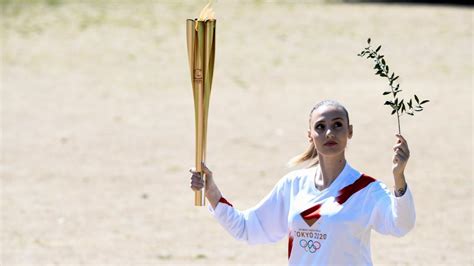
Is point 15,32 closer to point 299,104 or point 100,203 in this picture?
point 299,104

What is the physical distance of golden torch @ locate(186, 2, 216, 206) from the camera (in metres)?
5.12

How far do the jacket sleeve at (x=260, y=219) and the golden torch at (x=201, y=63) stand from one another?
0.84 ft

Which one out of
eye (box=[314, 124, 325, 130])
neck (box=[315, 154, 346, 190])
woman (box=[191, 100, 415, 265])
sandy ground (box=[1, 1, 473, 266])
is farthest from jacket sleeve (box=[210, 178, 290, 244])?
sandy ground (box=[1, 1, 473, 266])

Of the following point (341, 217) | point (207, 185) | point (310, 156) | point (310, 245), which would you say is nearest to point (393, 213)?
point (341, 217)

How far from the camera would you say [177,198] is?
11.2 metres

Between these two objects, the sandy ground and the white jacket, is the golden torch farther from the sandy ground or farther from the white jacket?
the sandy ground

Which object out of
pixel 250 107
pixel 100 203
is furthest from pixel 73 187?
pixel 250 107

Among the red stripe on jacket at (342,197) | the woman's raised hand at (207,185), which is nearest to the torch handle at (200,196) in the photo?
the woman's raised hand at (207,185)

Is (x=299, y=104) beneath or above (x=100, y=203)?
above

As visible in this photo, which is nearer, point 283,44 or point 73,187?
point 73,187

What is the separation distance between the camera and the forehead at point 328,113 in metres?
5.03

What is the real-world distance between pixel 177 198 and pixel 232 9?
36.2ft

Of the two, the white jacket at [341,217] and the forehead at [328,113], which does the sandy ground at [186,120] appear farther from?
the forehead at [328,113]

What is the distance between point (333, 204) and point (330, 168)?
→ 0.19 meters
